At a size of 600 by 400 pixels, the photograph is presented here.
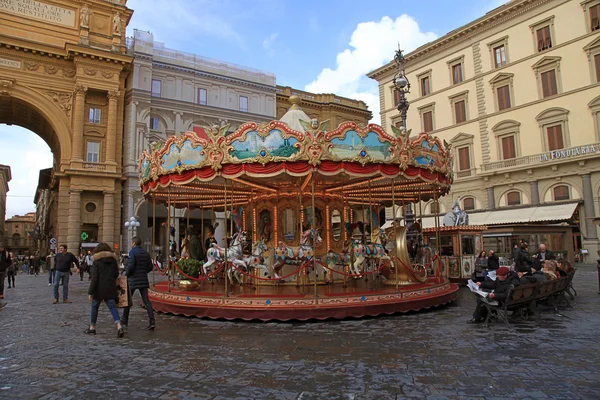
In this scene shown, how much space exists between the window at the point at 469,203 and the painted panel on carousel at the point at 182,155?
95.1 ft

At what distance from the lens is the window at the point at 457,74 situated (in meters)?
35.5

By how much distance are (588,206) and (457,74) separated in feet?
49.4

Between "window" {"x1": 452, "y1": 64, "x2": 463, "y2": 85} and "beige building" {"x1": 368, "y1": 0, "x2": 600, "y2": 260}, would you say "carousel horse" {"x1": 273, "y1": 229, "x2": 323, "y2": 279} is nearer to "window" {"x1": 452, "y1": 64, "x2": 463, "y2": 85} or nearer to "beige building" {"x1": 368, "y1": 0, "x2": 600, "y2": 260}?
"beige building" {"x1": 368, "y1": 0, "x2": 600, "y2": 260}

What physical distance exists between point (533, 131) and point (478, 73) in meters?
6.76

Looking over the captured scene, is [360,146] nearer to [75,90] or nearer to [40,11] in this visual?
[75,90]

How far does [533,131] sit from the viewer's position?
99.8ft

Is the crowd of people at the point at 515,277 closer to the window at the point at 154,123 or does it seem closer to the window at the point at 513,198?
the window at the point at 513,198

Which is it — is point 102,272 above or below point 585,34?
below

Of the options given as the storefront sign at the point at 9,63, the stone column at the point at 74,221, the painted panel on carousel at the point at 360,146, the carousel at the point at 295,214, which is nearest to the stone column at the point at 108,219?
the stone column at the point at 74,221

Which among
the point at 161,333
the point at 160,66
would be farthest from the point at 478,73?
the point at 161,333

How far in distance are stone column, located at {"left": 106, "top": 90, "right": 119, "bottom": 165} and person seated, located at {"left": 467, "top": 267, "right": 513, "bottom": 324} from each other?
3065 cm

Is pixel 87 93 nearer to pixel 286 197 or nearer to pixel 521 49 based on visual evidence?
pixel 286 197

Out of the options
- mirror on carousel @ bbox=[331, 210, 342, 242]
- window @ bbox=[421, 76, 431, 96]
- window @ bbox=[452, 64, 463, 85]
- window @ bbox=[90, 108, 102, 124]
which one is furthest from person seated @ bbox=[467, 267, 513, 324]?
window @ bbox=[421, 76, 431, 96]

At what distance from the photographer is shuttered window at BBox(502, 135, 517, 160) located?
3170cm
